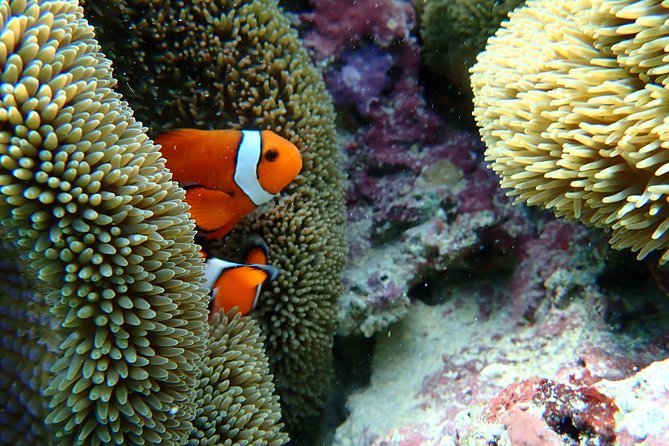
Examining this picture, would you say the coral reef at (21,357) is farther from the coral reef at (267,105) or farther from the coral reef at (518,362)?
the coral reef at (518,362)

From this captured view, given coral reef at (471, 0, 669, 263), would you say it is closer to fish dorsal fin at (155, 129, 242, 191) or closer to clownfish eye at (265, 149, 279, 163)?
clownfish eye at (265, 149, 279, 163)

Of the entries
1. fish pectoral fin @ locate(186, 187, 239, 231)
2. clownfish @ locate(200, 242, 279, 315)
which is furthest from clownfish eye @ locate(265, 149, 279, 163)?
clownfish @ locate(200, 242, 279, 315)

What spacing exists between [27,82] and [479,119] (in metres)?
1.78

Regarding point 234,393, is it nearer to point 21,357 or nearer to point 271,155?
point 21,357

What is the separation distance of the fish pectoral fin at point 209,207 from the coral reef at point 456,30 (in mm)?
1722

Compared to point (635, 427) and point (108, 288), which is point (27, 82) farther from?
point (635, 427)

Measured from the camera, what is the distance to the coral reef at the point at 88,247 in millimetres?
1410

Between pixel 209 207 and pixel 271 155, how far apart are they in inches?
15.1

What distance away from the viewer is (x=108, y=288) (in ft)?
4.91

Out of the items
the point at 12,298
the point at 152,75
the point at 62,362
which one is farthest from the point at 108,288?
the point at 152,75

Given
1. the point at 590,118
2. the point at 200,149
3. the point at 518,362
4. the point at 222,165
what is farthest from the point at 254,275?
the point at 590,118

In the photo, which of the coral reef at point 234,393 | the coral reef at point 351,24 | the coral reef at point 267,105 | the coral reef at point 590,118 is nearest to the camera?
the coral reef at point 590,118

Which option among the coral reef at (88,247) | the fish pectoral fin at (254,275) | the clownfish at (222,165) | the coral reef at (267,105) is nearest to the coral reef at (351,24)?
the coral reef at (267,105)

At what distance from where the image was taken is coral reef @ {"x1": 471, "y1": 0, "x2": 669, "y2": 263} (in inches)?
66.5
